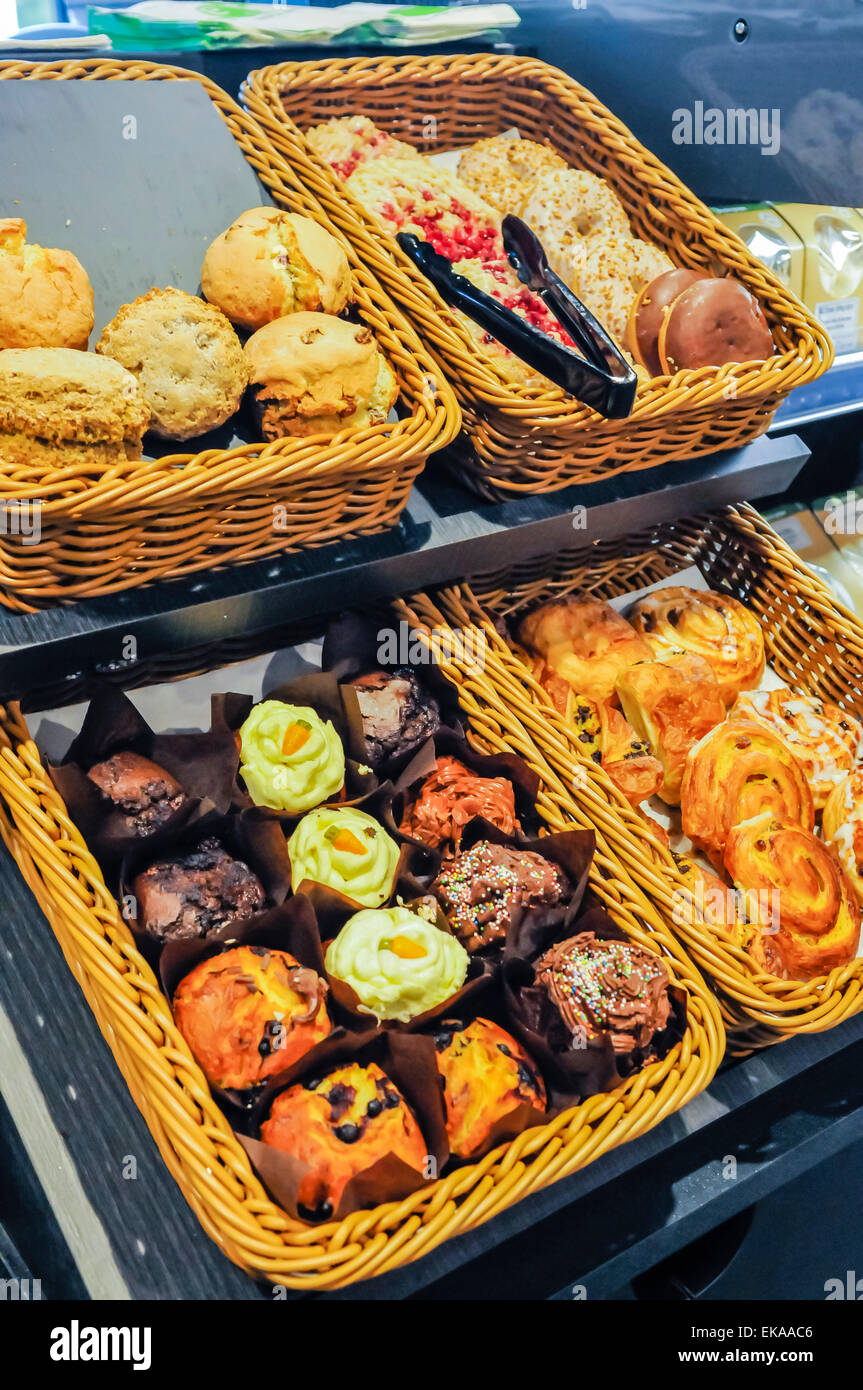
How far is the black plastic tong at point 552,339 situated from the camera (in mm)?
1525

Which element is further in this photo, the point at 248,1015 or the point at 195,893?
the point at 195,893

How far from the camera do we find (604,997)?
1.29m

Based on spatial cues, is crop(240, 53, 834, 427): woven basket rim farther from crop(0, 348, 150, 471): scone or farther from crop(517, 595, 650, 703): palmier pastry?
crop(0, 348, 150, 471): scone

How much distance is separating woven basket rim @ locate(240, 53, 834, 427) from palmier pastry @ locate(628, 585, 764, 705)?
0.43 meters

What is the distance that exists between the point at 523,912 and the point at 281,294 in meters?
0.99

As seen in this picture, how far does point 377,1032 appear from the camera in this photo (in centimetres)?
120

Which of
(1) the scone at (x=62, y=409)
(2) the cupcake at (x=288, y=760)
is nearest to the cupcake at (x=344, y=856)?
(2) the cupcake at (x=288, y=760)

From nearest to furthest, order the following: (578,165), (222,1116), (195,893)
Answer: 1. (222,1116)
2. (195,893)
3. (578,165)

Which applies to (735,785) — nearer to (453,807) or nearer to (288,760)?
(453,807)

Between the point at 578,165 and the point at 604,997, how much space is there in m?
1.83

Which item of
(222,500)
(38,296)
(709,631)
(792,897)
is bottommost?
(792,897)

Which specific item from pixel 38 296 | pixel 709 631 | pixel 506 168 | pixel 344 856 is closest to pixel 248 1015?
pixel 344 856

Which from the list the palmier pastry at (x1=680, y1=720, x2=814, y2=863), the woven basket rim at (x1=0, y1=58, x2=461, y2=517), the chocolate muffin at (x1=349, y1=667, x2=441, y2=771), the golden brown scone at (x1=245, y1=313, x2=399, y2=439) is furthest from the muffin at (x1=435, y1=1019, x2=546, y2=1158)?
the golden brown scone at (x1=245, y1=313, x2=399, y2=439)

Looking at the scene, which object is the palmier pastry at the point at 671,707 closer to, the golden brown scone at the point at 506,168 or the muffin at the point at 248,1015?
the muffin at the point at 248,1015
